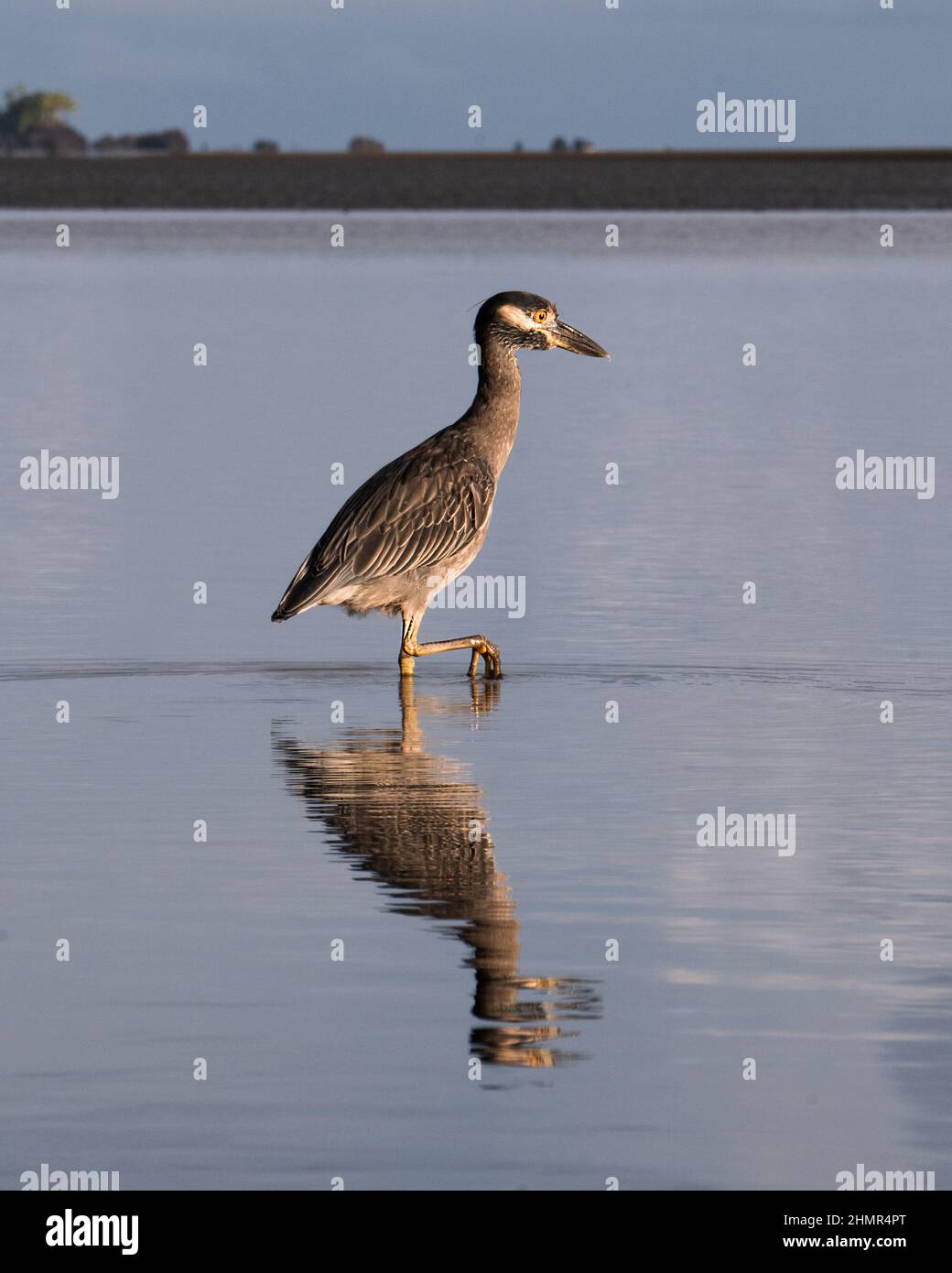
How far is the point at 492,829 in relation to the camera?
41.6 feet

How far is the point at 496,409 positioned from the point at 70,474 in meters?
9.90

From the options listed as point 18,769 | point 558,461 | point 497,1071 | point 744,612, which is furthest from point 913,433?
point 497,1071

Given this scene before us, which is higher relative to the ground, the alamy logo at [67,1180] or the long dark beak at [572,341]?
the long dark beak at [572,341]

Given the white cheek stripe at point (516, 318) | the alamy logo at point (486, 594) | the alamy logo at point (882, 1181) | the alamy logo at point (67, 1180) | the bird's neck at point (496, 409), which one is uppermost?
the white cheek stripe at point (516, 318)

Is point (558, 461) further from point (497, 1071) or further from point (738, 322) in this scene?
point (738, 322)

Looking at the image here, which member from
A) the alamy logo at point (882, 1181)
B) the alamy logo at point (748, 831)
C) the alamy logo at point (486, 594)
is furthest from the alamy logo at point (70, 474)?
the alamy logo at point (882, 1181)

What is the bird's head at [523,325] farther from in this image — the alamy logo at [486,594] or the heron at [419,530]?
the alamy logo at [486,594]

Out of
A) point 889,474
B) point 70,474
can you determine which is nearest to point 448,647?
point 889,474

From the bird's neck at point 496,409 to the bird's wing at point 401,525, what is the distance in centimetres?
29

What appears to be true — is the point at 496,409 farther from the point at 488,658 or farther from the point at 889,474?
the point at 889,474

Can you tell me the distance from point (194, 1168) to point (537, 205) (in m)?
127

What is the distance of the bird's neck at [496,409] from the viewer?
18031 mm
